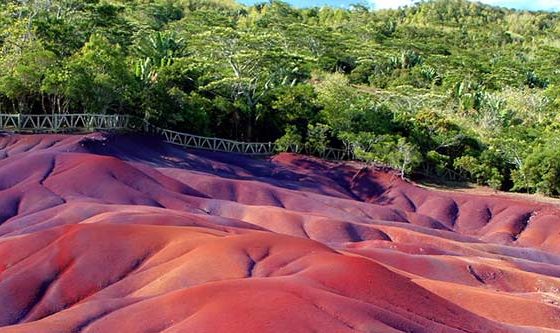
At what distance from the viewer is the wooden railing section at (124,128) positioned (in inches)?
2084

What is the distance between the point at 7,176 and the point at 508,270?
2885 centimetres

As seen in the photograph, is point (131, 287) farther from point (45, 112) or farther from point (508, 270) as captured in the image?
point (45, 112)

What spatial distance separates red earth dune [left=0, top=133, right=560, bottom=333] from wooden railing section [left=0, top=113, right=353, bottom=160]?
188cm

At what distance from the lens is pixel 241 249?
90.8ft

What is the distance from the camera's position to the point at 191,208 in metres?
43.2

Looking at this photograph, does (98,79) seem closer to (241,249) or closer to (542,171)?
(241,249)

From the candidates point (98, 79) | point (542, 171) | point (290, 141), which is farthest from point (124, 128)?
point (542, 171)

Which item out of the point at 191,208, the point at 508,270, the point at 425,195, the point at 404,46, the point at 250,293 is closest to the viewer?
the point at 250,293

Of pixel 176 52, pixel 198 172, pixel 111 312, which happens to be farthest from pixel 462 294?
pixel 176 52

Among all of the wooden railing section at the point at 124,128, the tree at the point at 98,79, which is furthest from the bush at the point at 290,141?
the tree at the point at 98,79

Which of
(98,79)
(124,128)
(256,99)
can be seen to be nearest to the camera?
(98,79)

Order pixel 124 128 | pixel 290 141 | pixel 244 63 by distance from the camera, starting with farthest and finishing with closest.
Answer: pixel 244 63 → pixel 290 141 → pixel 124 128

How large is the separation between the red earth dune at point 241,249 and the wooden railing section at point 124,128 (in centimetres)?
188

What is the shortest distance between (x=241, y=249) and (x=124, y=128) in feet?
108
